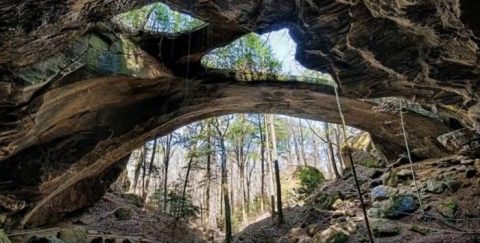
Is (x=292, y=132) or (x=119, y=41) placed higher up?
(x=292, y=132)

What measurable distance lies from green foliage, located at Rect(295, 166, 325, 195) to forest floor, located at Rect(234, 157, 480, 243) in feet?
9.57

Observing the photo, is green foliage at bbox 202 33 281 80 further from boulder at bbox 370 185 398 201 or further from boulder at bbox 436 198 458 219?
boulder at bbox 436 198 458 219

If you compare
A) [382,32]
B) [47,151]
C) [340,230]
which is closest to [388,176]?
[340,230]

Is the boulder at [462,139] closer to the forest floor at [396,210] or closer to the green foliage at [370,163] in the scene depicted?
the forest floor at [396,210]

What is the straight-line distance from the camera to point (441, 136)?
1138 centimetres

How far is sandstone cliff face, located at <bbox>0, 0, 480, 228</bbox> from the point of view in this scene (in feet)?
17.6

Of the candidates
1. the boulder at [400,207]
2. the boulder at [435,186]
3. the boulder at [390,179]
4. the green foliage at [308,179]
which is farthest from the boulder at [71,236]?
the green foliage at [308,179]

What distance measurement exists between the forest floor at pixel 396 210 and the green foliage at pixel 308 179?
2.92 meters

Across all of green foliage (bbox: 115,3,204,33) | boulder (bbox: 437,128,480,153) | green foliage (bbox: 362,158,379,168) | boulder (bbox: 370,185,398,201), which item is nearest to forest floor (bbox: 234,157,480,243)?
boulder (bbox: 370,185,398,201)

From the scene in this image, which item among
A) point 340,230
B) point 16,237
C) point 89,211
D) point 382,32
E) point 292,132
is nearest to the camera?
point 382,32

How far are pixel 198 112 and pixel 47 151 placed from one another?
446cm

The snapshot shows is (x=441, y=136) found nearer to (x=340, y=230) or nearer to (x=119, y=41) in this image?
(x=340, y=230)

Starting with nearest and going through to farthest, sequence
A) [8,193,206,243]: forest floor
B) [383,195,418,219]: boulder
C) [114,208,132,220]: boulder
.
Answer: [383,195,418,219]: boulder
[8,193,206,243]: forest floor
[114,208,132,220]: boulder

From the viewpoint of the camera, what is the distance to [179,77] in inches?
384
